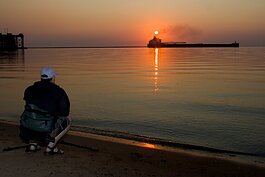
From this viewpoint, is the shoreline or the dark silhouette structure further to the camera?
the dark silhouette structure

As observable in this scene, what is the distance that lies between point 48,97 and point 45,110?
275 millimetres

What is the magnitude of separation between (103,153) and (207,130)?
5.25 m

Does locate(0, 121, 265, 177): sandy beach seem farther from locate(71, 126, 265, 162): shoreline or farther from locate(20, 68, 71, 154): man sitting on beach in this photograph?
locate(71, 126, 265, 162): shoreline

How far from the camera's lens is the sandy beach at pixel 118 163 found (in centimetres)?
629

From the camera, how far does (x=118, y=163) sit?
23.2 feet

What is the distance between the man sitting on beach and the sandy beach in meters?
0.55

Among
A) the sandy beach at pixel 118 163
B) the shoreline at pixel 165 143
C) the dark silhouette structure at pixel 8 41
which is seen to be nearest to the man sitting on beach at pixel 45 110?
the sandy beach at pixel 118 163

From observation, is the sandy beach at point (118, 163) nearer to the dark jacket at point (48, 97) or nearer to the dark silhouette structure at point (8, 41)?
the dark jacket at point (48, 97)

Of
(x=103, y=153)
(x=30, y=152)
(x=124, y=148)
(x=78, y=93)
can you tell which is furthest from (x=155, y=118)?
(x=78, y=93)

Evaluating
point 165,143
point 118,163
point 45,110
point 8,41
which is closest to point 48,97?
point 45,110

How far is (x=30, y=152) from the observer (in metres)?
7.36

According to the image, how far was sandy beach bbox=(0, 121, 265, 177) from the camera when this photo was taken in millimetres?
6285

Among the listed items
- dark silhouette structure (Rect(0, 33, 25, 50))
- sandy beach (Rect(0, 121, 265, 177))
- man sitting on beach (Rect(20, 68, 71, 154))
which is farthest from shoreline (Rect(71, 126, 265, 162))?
dark silhouette structure (Rect(0, 33, 25, 50))

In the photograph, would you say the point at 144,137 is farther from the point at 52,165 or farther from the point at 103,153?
the point at 52,165
